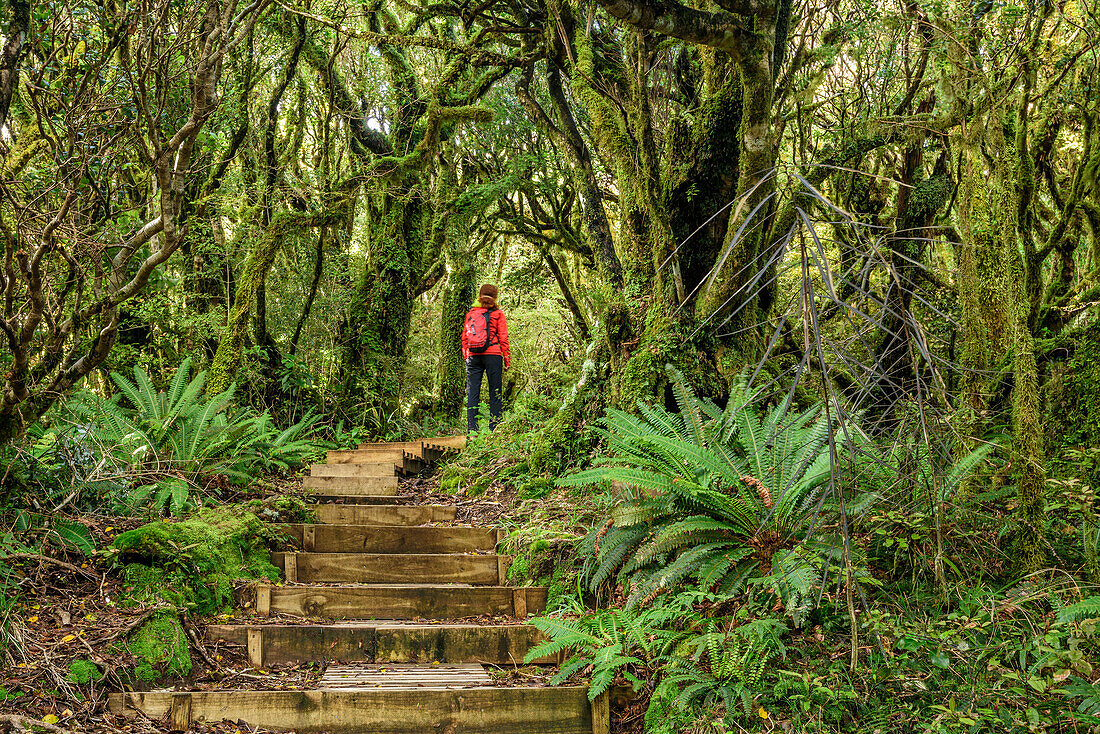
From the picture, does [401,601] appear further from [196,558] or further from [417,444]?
[417,444]

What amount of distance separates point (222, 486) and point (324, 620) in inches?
76.0

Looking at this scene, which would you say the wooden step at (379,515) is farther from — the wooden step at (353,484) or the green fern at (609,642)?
the green fern at (609,642)

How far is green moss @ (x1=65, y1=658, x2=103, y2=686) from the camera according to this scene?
3154 millimetres

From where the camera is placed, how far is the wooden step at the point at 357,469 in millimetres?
7039

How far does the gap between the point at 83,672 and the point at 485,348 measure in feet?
20.0

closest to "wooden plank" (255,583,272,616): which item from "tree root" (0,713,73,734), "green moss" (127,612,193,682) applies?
"green moss" (127,612,193,682)

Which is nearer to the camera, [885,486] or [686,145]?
[885,486]

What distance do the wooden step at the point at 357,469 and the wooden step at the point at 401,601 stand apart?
251 centimetres

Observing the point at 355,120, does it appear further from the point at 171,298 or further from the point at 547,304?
the point at 547,304

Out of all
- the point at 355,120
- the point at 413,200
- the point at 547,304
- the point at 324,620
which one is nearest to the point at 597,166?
the point at 413,200

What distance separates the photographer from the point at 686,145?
242 inches

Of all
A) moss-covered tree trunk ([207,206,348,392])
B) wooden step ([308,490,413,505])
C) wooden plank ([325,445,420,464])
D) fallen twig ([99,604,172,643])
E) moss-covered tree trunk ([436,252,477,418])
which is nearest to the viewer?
fallen twig ([99,604,172,643])

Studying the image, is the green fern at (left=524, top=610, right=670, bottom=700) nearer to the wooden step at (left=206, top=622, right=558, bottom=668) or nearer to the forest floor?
the forest floor

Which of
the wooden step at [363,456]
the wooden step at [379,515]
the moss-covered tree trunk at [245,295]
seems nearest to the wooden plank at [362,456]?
the wooden step at [363,456]
